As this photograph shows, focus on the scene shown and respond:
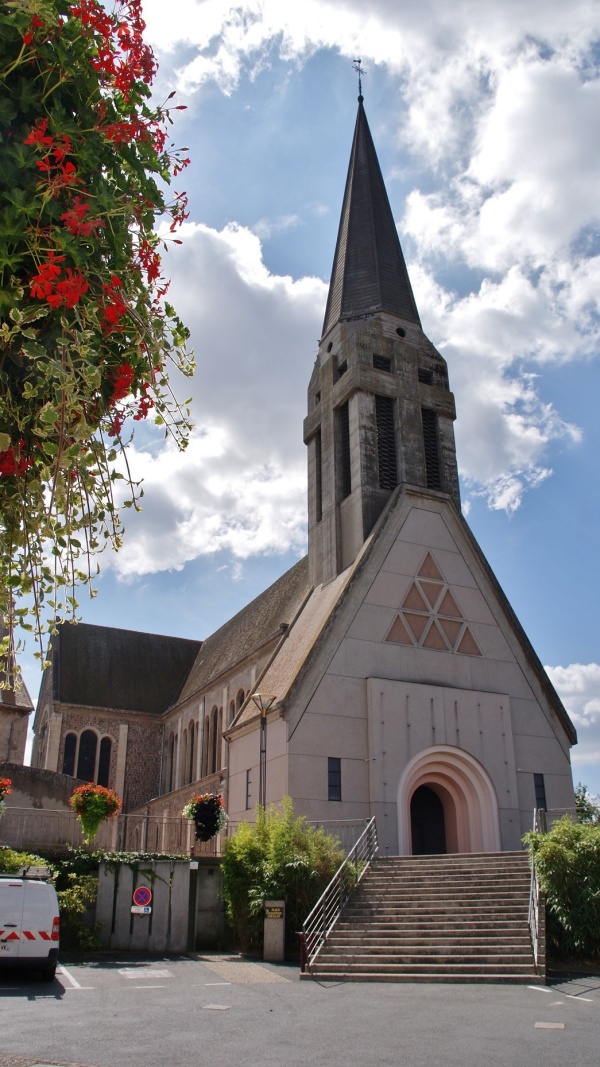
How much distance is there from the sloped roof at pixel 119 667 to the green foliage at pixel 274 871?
2387cm

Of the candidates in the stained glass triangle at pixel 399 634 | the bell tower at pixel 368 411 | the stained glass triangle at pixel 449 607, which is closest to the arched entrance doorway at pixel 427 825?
the stained glass triangle at pixel 399 634

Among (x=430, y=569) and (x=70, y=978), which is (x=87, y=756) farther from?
(x=70, y=978)

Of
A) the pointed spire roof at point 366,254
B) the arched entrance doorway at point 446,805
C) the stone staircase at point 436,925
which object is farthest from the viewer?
the pointed spire roof at point 366,254

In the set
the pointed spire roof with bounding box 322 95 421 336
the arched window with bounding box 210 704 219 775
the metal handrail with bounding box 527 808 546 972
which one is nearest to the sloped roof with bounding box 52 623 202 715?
the arched window with bounding box 210 704 219 775

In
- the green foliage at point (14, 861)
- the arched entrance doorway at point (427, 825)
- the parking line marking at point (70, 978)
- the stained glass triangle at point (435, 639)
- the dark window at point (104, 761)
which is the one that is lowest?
the parking line marking at point (70, 978)

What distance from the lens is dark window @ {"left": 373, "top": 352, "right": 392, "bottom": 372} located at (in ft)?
103

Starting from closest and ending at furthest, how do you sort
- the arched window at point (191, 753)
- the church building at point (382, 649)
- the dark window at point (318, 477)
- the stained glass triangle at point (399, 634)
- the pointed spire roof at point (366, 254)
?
the church building at point (382, 649) < the stained glass triangle at point (399, 634) < the dark window at point (318, 477) < the pointed spire roof at point (366, 254) < the arched window at point (191, 753)

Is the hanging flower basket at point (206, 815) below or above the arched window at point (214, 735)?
below

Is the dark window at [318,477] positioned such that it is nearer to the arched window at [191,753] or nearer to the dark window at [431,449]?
the dark window at [431,449]

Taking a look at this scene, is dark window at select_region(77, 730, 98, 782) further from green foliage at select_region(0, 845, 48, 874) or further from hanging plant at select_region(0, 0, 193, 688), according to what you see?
hanging plant at select_region(0, 0, 193, 688)

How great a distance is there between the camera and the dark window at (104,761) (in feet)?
131

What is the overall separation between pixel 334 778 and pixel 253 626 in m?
13.9

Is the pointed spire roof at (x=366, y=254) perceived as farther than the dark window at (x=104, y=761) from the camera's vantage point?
No

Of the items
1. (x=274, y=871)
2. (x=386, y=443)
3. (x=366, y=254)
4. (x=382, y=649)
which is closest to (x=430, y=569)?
(x=382, y=649)
